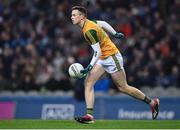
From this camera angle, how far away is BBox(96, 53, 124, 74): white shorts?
15.5 m

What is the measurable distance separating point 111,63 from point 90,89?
70 centimetres

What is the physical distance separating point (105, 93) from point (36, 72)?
3310 mm

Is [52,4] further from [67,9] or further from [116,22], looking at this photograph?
[116,22]

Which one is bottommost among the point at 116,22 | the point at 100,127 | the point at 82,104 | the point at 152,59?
the point at 100,127

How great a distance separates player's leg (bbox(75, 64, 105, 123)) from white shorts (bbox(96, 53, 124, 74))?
0.09 metres

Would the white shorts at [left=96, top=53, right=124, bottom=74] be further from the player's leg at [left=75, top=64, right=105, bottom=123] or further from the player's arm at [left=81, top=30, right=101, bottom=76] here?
the player's arm at [left=81, top=30, right=101, bottom=76]

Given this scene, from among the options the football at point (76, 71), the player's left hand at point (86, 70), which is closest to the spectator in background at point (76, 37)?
the football at point (76, 71)

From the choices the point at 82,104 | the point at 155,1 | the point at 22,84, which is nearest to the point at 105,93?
the point at 82,104

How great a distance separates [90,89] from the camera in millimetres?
15320

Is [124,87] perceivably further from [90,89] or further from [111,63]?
[90,89]

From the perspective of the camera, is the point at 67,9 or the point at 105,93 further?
the point at 67,9

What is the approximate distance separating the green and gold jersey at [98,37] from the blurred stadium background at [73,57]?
19.8 feet

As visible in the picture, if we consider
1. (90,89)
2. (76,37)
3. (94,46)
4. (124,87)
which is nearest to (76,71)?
(90,89)

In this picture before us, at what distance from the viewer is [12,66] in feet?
84.7
